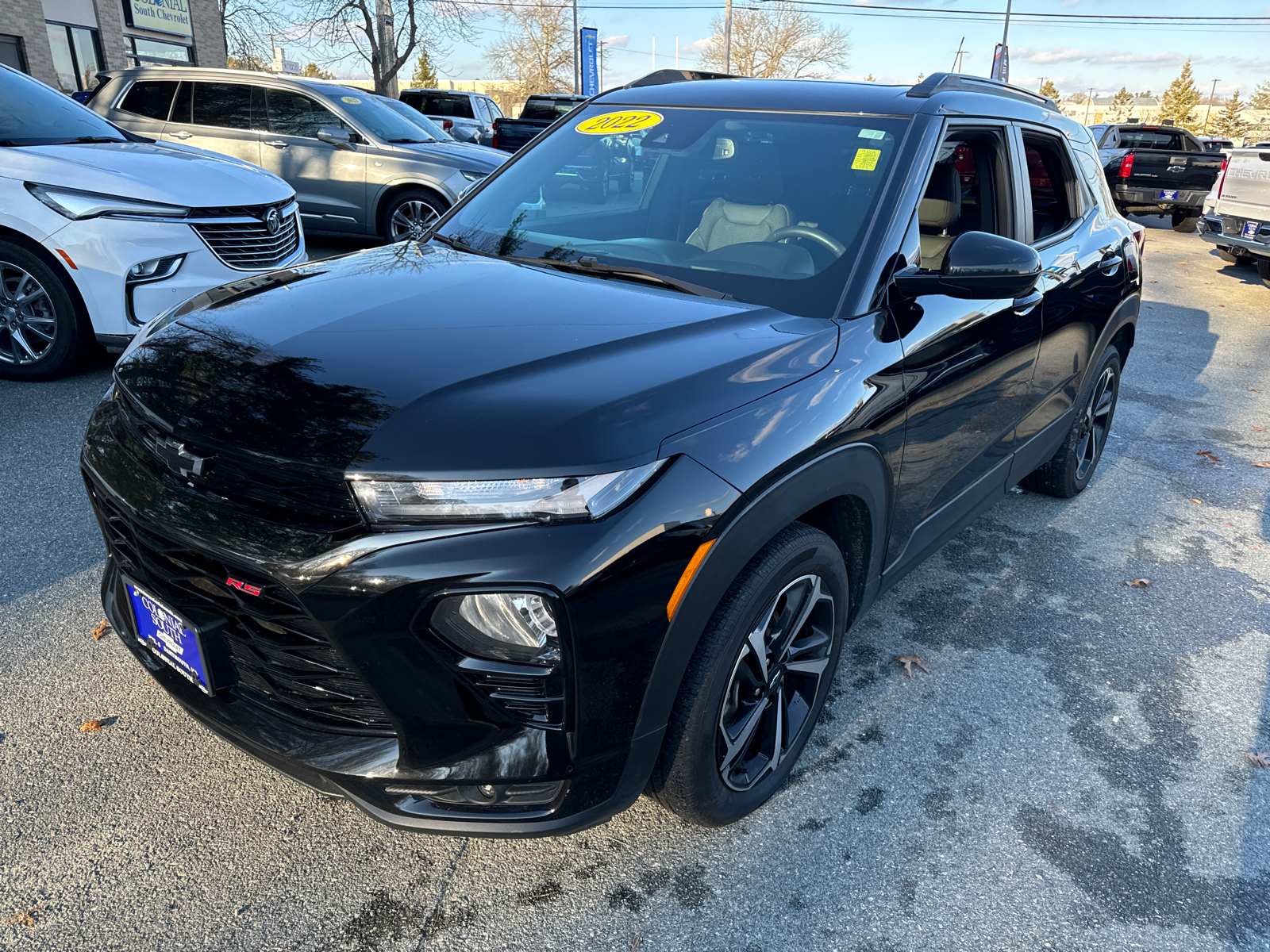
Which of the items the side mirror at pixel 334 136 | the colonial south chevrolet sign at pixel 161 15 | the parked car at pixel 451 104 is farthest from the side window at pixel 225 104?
the colonial south chevrolet sign at pixel 161 15

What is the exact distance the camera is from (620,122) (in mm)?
3369

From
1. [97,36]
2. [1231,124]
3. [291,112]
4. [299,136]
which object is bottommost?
[1231,124]

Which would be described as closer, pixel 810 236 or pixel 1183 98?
pixel 810 236

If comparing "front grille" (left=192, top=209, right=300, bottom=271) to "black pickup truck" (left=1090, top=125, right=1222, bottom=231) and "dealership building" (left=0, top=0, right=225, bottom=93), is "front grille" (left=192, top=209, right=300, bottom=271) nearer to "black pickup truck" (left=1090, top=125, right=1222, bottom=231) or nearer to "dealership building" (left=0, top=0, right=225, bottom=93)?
"black pickup truck" (left=1090, top=125, right=1222, bottom=231)

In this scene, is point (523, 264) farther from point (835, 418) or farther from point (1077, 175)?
point (1077, 175)

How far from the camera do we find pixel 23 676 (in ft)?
9.05

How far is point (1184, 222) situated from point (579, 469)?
19887 mm

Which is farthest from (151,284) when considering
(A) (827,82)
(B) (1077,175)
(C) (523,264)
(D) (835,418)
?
(B) (1077,175)

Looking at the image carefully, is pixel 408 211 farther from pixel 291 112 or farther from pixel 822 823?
pixel 822 823

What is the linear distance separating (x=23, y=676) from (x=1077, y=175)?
4493mm

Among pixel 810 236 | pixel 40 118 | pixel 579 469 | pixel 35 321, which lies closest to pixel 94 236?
pixel 35 321

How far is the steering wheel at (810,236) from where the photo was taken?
2.57m

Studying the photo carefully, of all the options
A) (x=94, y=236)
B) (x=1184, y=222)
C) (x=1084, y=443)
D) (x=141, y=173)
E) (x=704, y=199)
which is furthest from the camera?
(x=1184, y=222)

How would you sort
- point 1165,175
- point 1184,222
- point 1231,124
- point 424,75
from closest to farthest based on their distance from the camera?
point 1165,175 < point 1184,222 < point 424,75 < point 1231,124
